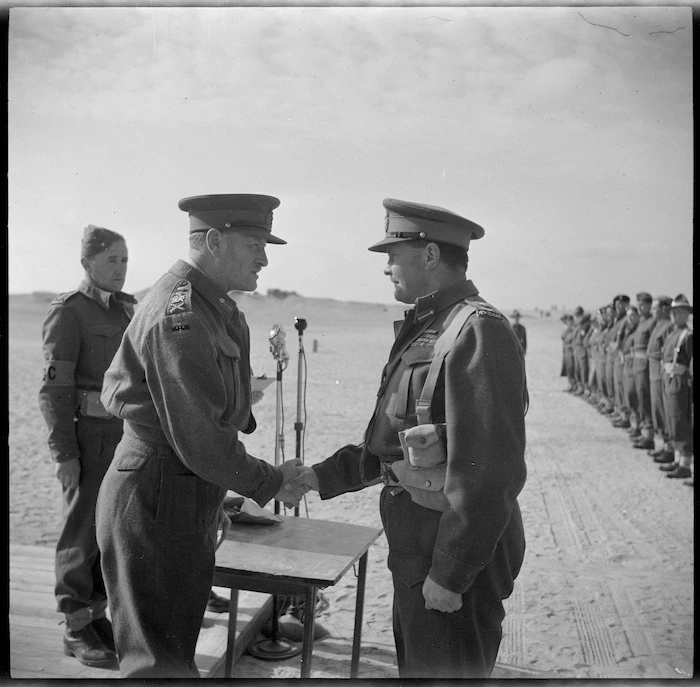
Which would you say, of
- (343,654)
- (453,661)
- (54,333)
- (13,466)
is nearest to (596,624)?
(343,654)

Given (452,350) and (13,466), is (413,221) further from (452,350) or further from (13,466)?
(13,466)

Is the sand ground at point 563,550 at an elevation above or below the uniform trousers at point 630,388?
below

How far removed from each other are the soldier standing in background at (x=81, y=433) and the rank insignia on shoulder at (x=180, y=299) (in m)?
1.45

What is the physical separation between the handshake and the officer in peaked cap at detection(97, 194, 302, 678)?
6.7 inches

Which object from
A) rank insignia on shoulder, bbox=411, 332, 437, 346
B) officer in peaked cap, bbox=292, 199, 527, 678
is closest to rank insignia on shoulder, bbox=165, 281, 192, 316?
officer in peaked cap, bbox=292, 199, 527, 678

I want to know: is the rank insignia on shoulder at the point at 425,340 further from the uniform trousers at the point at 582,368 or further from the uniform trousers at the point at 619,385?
the uniform trousers at the point at 582,368

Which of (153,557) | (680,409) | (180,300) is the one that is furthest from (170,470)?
(680,409)

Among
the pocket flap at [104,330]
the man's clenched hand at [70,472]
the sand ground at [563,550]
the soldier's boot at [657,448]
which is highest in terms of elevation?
the pocket flap at [104,330]

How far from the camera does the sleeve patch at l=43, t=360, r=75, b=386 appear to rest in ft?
13.6

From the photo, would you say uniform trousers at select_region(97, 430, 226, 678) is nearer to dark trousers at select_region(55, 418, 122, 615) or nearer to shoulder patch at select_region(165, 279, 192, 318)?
shoulder patch at select_region(165, 279, 192, 318)

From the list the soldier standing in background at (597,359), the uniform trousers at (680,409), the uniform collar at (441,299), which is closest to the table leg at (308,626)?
the uniform collar at (441,299)

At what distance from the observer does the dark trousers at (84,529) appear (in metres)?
4.04

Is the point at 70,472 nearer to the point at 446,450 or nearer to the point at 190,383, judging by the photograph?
the point at 190,383

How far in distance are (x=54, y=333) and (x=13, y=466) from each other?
6.27 metres
